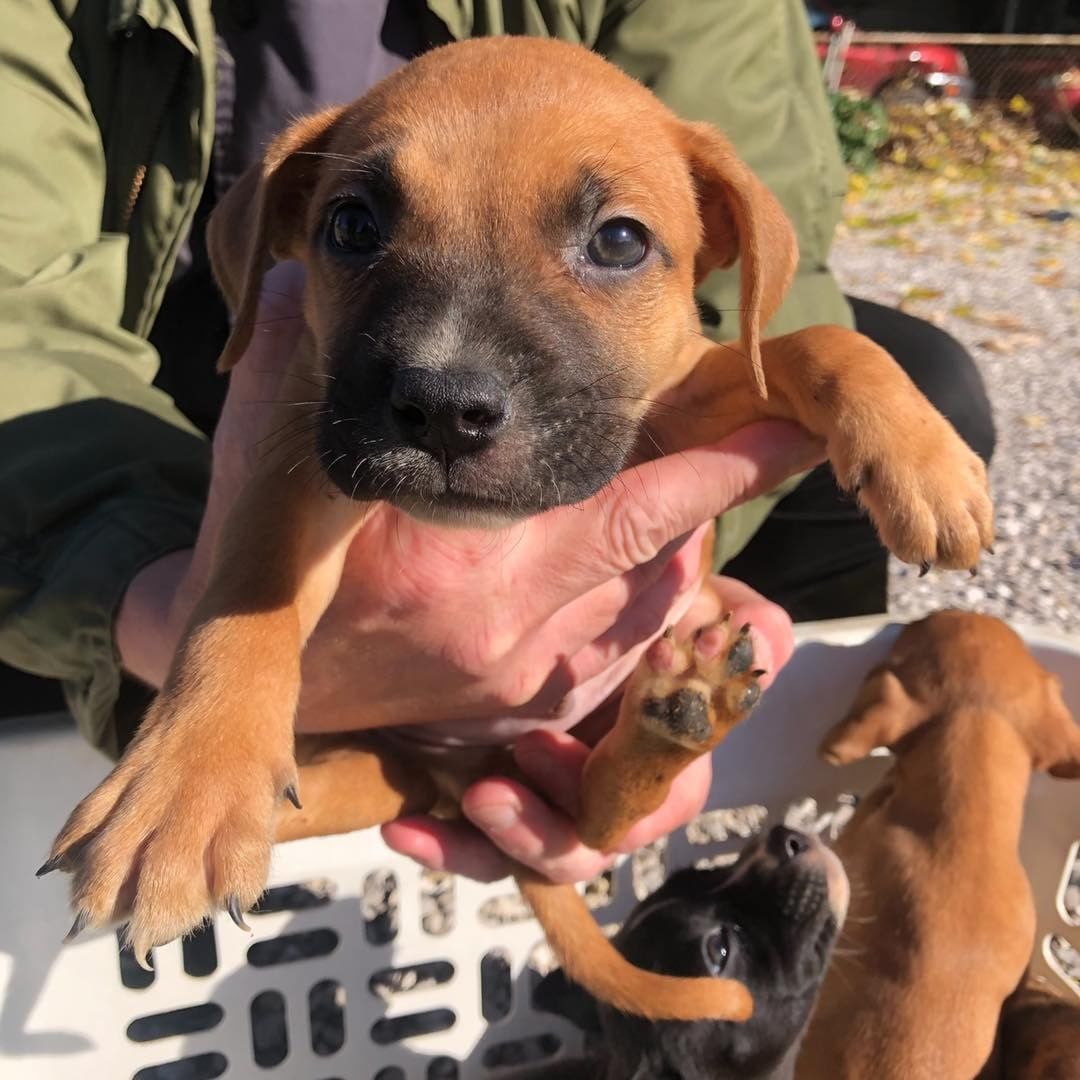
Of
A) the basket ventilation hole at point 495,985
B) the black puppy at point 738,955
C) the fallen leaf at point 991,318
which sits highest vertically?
the black puppy at point 738,955

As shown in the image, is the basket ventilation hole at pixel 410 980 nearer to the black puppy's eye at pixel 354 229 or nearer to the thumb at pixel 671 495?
the thumb at pixel 671 495

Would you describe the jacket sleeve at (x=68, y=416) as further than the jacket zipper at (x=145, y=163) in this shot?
No

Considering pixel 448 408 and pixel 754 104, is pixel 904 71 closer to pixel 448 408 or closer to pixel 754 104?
pixel 754 104

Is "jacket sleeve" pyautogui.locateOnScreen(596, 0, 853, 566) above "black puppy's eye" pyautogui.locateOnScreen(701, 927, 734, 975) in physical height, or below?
above

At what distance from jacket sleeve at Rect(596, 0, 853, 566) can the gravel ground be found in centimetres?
195

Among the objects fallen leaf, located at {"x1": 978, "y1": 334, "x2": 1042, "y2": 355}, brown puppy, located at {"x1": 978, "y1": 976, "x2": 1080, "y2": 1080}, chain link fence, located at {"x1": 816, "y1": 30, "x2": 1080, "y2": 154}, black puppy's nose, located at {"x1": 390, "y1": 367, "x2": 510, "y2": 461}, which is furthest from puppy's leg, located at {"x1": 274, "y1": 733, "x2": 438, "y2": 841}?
chain link fence, located at {"x1": 816, "y1": 30, "x2": 1080, "y2": 154}

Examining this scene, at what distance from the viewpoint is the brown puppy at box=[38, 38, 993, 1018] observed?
175 centimetres

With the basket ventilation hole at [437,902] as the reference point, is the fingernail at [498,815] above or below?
above

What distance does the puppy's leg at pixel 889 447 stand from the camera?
6.87ft

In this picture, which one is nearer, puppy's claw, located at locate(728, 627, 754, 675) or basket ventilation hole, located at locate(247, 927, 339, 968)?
puppy's claw, located at locate(728, 627, 754, 675)

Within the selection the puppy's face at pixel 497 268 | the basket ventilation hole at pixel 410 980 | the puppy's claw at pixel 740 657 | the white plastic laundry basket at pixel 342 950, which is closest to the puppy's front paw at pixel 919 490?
the puppy's claw at pixel 740 657

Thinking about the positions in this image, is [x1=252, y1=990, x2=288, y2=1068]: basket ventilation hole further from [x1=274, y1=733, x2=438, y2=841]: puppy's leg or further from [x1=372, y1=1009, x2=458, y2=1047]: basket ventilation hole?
[x1=274, y1=733, x2=438, y2=841]: puppy's leg

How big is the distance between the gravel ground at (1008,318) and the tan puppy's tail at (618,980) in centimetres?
267

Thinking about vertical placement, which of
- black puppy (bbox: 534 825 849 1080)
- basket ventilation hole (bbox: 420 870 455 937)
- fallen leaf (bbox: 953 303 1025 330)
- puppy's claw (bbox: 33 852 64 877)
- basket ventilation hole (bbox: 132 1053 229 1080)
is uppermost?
puppy's claw (bbox: 33 852 64 877)
